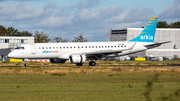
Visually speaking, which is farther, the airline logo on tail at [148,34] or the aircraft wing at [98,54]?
the airline logo on tail at [148,34]

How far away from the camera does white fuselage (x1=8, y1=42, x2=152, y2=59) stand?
4312cm

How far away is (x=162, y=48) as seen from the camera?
136 metres

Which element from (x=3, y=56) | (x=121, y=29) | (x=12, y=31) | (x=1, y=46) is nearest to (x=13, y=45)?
(x=1, y=46)

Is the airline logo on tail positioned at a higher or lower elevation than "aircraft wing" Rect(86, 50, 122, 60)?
higher

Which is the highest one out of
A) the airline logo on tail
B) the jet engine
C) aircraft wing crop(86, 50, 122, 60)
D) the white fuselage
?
the airline logo on tail

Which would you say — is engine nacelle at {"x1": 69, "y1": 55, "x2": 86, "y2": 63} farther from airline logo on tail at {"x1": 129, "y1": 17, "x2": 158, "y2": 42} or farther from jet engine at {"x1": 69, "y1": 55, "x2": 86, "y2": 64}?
airline logo on tail at {"x1": 129, "y1": 17, "x2": 158, "y2": 42}

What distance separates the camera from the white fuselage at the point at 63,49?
4312 cm

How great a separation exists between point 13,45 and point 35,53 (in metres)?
63.6

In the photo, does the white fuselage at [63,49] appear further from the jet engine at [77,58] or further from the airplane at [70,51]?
the jet engine at [77,58]

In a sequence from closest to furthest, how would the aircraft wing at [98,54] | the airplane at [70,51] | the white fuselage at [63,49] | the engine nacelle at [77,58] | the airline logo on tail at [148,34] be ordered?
the engine nacelle at [77,58]
the airplane at [70,51]
the white fuselage at [63,49]
the aircraft wing at [98,54]
the airline logo on tail at [148,34]

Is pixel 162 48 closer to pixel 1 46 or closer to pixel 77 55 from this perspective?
pixel 1 46

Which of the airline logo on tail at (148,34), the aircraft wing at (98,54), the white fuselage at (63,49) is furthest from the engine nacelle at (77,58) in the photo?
the airline logo on tail at (148,34)

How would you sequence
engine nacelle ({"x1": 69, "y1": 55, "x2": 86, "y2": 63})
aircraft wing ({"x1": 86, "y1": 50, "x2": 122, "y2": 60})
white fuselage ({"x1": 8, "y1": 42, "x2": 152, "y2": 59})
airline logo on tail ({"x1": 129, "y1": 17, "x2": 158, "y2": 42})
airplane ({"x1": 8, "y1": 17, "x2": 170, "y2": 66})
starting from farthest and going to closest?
airline logo on tail ({"x1": 129, "y1": 17, "x2": 158, "y2": 42}), aircraft wing ({"x1": 86, "y1": 50, "x2": 122, "y2": 60}), white fuselage ({"x1": 8, "y1": 42, "x2": 152, "y2": 59}), airplane ({"x1": 8, "y1": 17, "x2": 170, "y2": 66}), engine nacelle ({"x1": 69, "y1": 55, "x2": 86, "y2": 63})

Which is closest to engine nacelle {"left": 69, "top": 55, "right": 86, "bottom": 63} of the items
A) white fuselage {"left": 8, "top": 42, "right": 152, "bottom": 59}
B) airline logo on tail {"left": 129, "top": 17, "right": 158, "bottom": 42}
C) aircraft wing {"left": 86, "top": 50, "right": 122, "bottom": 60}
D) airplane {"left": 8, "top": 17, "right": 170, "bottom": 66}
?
airplane {"left": 8, "top": 17, "right": 170, "bottom": 66}
